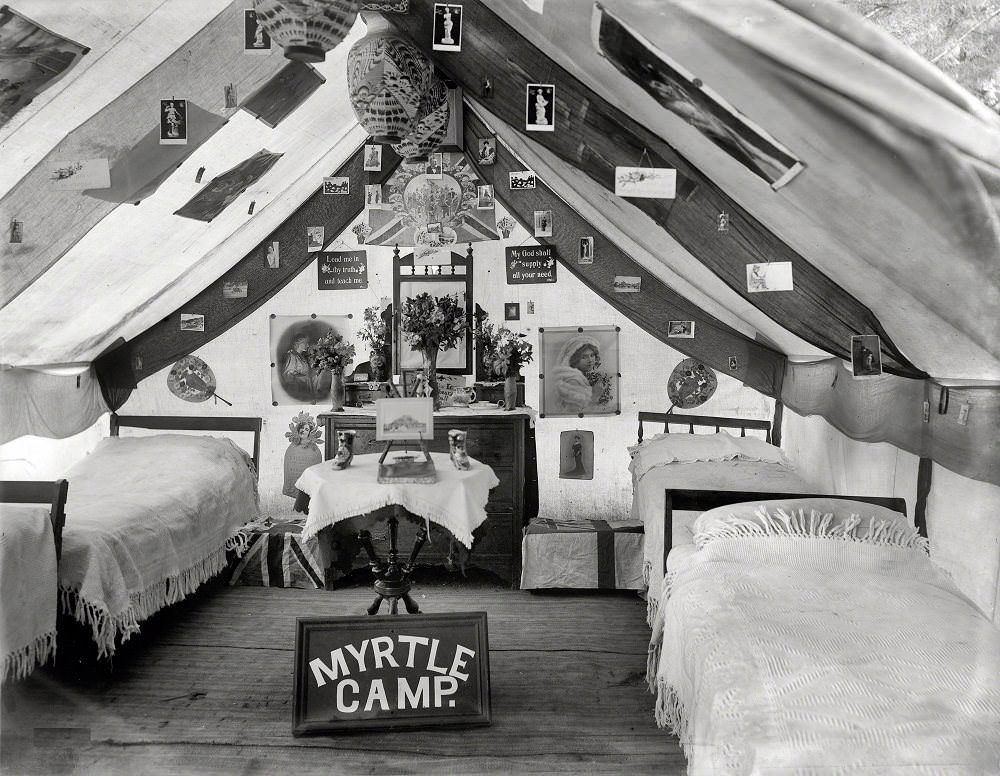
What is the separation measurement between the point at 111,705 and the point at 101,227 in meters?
1.66

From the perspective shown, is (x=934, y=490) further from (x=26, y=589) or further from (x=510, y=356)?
(x=26, y=589)

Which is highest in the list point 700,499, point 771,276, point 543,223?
point 543,223

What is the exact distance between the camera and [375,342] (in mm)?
3600

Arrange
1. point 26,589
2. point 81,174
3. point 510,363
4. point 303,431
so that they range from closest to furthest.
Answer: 1. point 81,174
2. point 26,589
3. point 303,431
4. point 510,363

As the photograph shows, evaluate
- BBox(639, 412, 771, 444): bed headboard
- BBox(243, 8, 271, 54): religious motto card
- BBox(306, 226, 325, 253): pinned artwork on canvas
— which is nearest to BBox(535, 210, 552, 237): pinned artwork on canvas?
BBox(639, 412, 771, 444): bed headboard

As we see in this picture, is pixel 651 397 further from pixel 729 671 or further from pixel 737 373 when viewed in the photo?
pixel 729 671

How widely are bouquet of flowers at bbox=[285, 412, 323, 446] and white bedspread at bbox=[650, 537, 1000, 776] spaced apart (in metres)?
1.62

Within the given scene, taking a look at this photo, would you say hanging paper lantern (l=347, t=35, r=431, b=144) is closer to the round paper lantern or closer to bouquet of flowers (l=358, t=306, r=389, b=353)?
bouquet of flowers (l=358, t=306, r=389, b=353)

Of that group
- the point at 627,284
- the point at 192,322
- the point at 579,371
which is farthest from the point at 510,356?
the point at 192,322

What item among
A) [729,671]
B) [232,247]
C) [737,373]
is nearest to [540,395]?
[737,373]

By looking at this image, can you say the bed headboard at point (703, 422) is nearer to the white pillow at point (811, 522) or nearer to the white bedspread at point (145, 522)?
the white pillow at point (811, 522)

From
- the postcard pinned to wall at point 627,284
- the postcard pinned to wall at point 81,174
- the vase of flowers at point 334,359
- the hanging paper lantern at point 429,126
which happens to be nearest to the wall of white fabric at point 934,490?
the postcard pinned to wall at point 627,284

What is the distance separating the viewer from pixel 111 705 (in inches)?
108

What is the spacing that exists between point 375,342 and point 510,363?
0.82 metres
